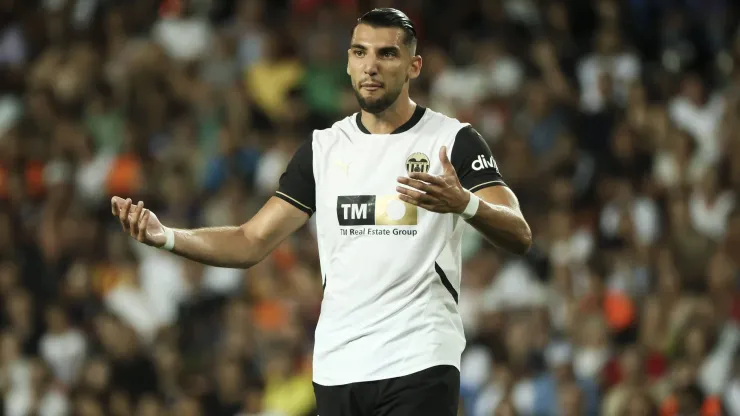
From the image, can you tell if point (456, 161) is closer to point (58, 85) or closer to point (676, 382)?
point (676, 382)

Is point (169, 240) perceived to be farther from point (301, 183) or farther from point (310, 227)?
point (310, 227)

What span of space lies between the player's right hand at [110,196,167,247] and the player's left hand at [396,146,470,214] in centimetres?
112

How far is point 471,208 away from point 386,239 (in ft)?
1.60

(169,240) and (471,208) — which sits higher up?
(471,208)

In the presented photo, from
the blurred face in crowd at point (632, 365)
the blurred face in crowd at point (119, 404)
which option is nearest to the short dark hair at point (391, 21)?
the blurred face in crowd at point (632, 365)

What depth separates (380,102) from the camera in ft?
16.6

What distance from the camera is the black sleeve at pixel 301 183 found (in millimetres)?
5234

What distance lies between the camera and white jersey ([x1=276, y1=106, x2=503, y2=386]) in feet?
15.8

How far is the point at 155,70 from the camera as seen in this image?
13031 millimetres

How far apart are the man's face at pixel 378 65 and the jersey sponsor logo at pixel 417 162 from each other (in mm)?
258

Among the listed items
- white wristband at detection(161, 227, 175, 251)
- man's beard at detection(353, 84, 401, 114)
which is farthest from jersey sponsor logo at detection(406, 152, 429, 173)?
white wristband at detection(161, 227, 175, 251)

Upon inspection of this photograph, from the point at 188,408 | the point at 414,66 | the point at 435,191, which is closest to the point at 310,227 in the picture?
the point at 188,408

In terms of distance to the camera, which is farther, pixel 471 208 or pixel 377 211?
pixel 377 211

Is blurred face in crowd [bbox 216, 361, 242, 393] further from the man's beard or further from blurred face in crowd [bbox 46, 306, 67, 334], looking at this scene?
the man's beard
